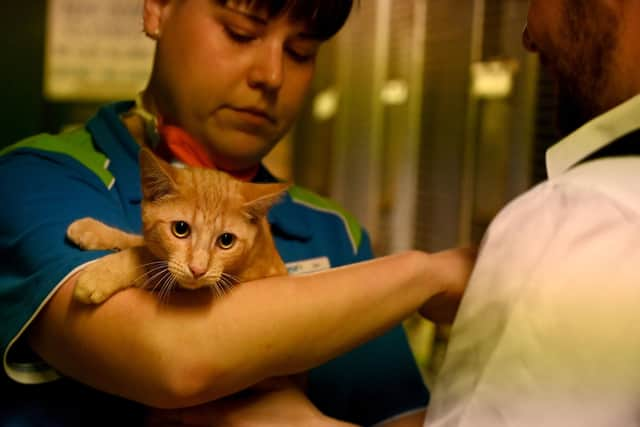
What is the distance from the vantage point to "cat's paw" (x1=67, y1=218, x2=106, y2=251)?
1049 millimetres

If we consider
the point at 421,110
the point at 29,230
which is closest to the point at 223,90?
the point at 29,230

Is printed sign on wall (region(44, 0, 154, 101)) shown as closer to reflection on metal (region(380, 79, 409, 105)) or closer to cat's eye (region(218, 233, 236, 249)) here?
reflection on metal (region(380, 79, 409, 105))

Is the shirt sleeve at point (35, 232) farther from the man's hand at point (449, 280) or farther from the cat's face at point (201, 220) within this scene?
the man's hand at point (449, 280)

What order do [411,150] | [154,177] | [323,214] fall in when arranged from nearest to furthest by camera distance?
[154,177] < [323,214] < [411,150]

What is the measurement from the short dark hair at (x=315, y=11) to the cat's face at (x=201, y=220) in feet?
1.02

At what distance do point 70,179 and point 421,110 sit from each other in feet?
5.54

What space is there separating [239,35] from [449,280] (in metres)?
0.53

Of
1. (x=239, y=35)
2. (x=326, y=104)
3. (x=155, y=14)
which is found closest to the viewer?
(x=239, y=35)

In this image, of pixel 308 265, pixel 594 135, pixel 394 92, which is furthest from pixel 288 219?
pixel 394 92

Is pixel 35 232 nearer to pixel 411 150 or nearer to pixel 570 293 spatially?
pixel 570 293

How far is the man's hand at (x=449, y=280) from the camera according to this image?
42.1 inches

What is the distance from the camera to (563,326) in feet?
2.75

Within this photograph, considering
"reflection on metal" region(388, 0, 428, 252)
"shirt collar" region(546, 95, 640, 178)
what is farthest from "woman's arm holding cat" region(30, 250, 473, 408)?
"reflection on metal" region(388, 0, 428, 252)

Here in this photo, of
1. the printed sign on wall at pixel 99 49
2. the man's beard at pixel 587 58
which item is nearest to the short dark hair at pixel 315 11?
the man's beard at pixel 587 58
